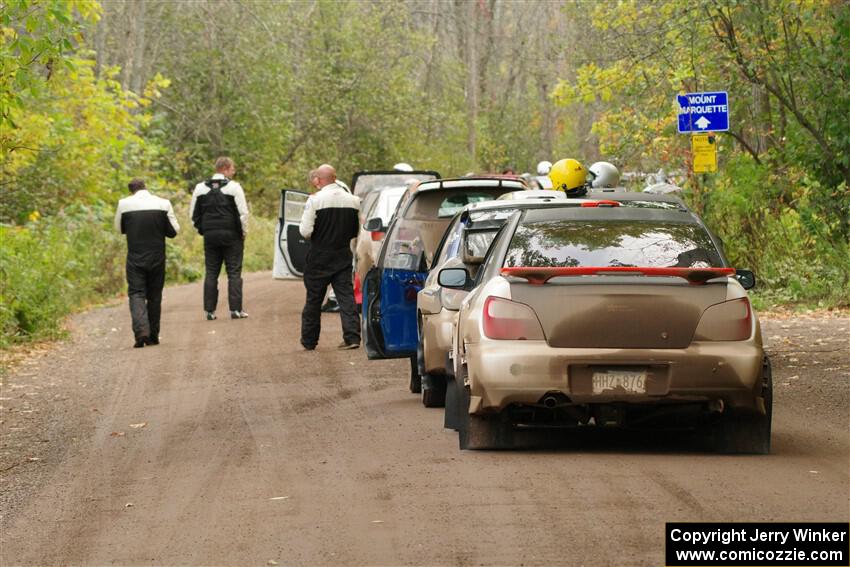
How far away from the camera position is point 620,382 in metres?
8.65

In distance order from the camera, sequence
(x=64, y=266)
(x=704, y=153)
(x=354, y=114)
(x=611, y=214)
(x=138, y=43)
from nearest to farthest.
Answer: (x=611, y=214)
(x=704, y=153)
(x=64, y=266)
(x=138, y=43)
(x=354, y=114)

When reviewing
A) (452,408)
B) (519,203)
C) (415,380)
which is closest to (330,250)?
(415,380)

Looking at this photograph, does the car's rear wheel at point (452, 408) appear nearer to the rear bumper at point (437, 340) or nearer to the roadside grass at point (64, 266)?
the rear bumper at point (437, 340)

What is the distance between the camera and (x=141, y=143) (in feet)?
105

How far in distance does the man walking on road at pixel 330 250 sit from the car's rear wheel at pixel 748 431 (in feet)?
26.3

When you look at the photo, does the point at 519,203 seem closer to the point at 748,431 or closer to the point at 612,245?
the point at 612,245

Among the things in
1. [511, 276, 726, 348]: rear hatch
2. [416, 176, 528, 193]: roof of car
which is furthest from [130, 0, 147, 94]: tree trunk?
[511, 276, 726, 348]: rear hatch

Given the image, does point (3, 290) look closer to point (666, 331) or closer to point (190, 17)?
point (666, 331)

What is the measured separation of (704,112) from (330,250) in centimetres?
599

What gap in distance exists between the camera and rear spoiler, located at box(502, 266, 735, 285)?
8.73 m

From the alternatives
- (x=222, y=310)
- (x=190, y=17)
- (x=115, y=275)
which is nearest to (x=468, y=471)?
(x=222, y=310)

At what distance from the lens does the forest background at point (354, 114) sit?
18750 mm

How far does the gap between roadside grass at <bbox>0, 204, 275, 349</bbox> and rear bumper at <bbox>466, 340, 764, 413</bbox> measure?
10694 mm

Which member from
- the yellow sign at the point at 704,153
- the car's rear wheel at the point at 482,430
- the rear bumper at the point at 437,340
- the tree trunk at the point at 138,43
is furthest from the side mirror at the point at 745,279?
the tree trunk at the point at 138,43
